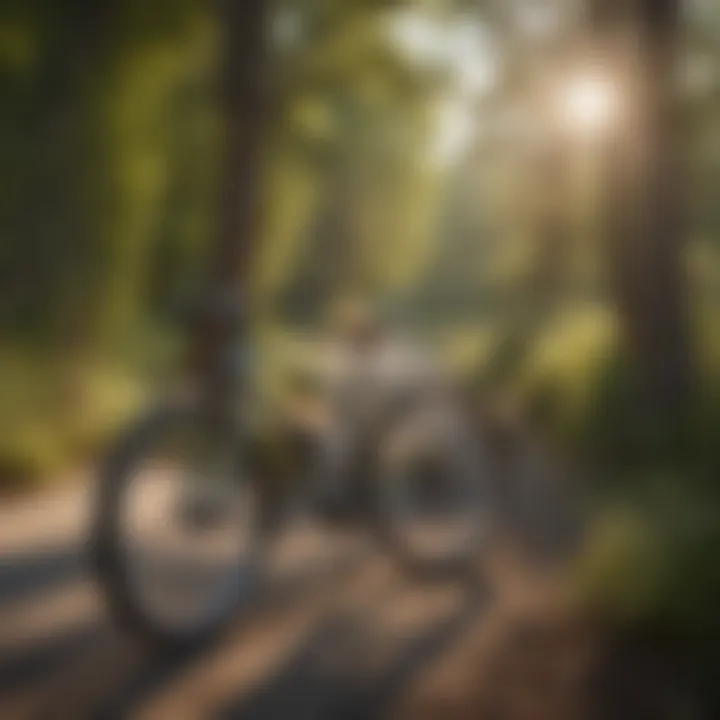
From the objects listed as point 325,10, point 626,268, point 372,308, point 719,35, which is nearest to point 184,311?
point 372,308

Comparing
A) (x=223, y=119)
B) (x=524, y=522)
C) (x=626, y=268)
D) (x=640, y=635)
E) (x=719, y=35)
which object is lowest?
(x=640, y=635)

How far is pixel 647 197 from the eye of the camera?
3.51 ft

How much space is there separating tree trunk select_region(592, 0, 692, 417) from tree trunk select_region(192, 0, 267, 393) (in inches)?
12.3

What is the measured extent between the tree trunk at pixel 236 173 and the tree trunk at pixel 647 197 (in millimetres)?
312

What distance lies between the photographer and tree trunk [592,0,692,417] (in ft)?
3.46

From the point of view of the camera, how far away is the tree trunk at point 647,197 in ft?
3.46

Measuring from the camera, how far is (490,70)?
1.04 m

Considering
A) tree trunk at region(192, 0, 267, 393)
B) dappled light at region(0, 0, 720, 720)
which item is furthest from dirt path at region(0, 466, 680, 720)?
tree trunk at region(192, 0, 267, 393)

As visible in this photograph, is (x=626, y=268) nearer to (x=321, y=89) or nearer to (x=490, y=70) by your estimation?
(x=490, y=70)

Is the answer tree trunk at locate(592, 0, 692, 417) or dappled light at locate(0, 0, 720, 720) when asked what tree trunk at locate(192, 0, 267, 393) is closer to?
dappled light at locate(0, 0, 720, 720)

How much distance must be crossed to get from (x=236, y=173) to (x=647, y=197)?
372mm

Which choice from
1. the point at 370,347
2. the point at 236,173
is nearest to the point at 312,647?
the point at 370,347

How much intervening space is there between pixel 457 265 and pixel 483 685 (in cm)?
37

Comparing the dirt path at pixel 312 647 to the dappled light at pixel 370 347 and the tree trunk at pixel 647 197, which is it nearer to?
the dappled light at pixel 370 347
